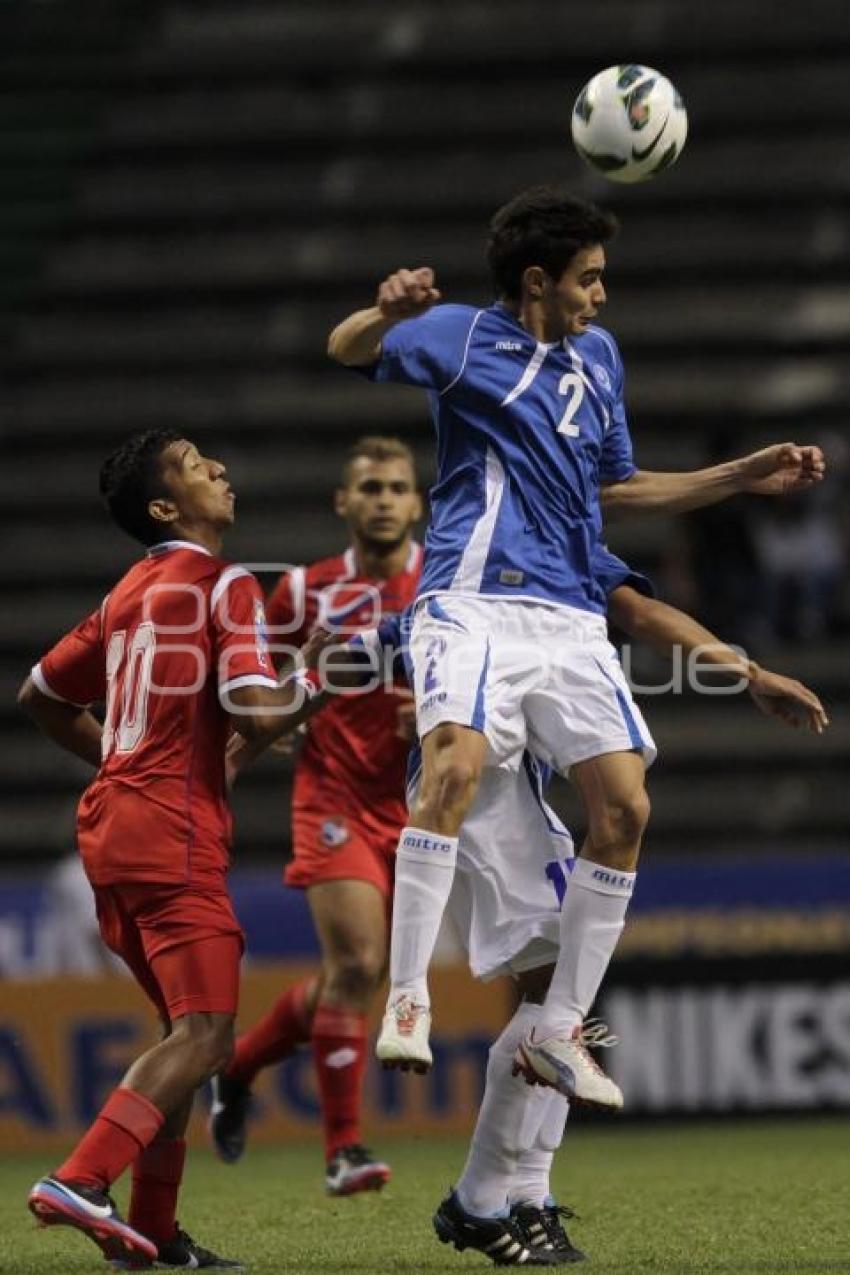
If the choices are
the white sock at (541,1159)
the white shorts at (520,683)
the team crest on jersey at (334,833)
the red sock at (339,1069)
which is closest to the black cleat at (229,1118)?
the red sock at (339,1069)

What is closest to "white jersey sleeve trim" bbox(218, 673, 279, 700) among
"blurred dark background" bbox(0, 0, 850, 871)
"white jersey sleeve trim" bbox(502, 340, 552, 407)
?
"white jersey sleeve trim" bbox(502, 340, 552, 407)

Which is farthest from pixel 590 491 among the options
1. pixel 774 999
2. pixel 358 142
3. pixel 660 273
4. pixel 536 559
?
pixel 358 142

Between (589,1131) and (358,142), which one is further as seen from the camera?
(358,142)

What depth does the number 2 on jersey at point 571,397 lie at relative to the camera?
6016 mm

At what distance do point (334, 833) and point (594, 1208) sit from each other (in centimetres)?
172

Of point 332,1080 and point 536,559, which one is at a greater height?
point 536,559

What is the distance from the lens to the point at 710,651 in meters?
6.24

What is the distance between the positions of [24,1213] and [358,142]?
37.0 ft

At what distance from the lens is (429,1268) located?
5.89 meters

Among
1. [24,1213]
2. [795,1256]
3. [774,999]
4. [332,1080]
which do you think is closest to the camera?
[795,1256]

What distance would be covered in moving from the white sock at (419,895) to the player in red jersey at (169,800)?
399 mm

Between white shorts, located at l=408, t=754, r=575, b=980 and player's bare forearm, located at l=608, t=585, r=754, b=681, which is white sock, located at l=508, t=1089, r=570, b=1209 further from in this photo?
player's bare forearm, located at l=608, t=585, r=754, b=681

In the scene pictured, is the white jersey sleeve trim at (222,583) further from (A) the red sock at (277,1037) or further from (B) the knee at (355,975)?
(A) the red sock at (277,1037)

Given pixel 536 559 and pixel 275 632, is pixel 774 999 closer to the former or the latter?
pixel 275 632
